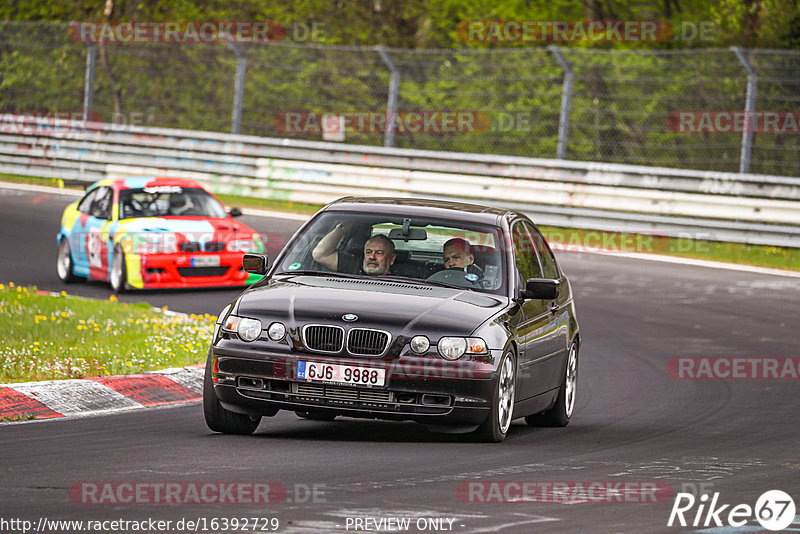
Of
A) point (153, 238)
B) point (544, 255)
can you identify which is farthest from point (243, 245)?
point (544, 255)

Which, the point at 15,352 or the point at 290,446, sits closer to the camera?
the point at 290,446

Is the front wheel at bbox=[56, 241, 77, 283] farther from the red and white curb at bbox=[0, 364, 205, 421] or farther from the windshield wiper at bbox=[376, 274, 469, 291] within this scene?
the windshield wiper at bbox=[376, 274, 469, 291]

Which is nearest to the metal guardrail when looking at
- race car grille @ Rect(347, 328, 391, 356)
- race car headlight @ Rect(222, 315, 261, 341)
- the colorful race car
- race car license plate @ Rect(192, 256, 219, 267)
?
the colorful race car

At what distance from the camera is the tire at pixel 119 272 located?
16672 millimetres

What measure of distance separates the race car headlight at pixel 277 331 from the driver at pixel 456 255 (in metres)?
1.49

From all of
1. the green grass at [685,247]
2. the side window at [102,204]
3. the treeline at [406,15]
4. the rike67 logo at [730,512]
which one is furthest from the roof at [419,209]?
the treeline at [406,15]

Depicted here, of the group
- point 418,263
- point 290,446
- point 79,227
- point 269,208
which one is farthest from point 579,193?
A: point 290,446

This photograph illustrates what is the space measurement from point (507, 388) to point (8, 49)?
23036mm

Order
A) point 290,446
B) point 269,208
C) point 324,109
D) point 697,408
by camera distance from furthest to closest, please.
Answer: point 324,109
point 269,208
point 697,408
point 290,446

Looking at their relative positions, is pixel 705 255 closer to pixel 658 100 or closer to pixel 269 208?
pixel 658 100

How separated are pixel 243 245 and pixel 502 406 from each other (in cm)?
874

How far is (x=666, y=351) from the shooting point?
45.2ft

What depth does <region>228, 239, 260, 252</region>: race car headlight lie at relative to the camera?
1677 cm

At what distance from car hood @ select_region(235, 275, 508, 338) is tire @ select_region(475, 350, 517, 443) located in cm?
32
